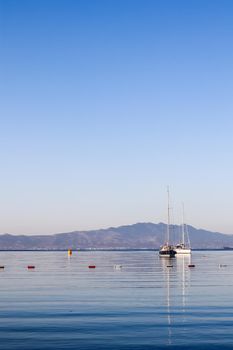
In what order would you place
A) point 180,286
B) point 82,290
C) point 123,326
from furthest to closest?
point 180,286 < point 82,290 < point 123,326

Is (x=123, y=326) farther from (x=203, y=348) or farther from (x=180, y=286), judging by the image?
(x=180, y=286)

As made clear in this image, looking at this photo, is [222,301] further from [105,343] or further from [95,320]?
[105,343]

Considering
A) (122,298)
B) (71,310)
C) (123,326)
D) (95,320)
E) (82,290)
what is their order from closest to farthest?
(123,326)
(95,320)
(71,310)
(122,298)
(82,290)

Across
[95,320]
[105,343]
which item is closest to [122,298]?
[95,320]

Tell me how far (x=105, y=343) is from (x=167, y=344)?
382 cm

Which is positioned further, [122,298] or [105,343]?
[122,298]

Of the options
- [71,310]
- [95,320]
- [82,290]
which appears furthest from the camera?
[82,290]

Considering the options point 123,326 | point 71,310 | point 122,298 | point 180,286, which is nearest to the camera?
point 123,326

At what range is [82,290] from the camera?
72.9 m

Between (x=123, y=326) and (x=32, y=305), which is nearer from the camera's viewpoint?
(x=123, y=326)

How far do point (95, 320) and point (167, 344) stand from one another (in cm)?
1098

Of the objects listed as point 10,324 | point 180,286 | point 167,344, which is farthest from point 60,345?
point 180,286

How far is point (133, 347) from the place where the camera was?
34.6 metres

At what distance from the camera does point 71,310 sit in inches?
2041
